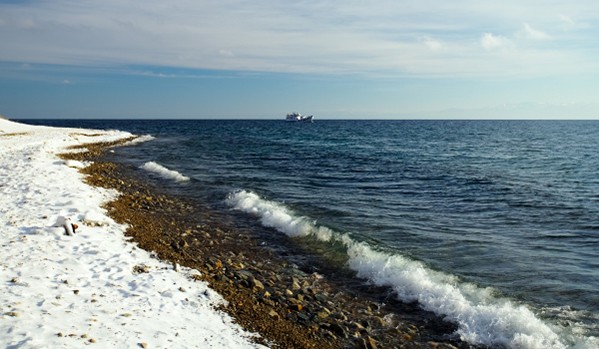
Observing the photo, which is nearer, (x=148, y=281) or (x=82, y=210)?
(x=148, y=281)

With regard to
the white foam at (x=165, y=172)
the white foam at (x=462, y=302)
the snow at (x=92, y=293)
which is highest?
the white foam at (x=165, y=172)

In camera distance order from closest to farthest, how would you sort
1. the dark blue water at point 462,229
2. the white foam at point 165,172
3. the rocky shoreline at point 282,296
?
1. the rocky shoreline at point 282,296
2. the dark blue water at point 462,229
3. the white foam at point 165,172

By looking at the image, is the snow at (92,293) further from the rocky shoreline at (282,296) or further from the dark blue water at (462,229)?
the dark blue water at (462,229)

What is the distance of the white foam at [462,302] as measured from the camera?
30.8 feet

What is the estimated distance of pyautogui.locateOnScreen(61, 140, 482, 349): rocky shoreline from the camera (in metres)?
9.30

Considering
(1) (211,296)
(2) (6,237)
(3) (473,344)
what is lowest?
(3) (473,344)

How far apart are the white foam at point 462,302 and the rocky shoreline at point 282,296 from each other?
1.42 ft

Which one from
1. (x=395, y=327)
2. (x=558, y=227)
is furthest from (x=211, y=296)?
(x=558, y=227)

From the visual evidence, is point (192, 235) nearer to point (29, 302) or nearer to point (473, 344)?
point (29, 302)

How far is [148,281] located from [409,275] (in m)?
6.90

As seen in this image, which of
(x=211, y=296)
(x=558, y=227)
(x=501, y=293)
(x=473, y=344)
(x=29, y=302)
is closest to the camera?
(x=29, y=302)

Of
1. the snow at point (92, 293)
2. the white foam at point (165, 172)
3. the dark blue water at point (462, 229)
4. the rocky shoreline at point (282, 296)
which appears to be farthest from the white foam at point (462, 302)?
the white foam at point (165, 172)

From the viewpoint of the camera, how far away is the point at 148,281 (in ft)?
34.3

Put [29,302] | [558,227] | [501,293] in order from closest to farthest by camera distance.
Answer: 1. [29,302]
2. [501,293]
3. [558,227]
